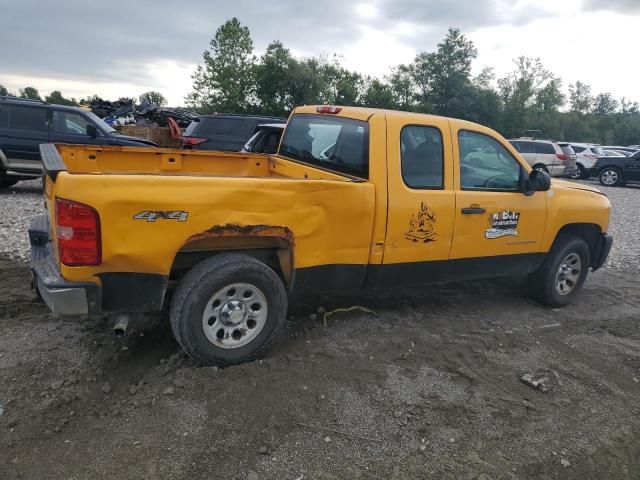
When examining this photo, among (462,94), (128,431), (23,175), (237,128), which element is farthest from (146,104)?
(462,94)

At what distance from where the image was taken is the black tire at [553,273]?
17.4 ft

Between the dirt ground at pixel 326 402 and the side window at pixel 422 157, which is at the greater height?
the side window at pixel 422 157

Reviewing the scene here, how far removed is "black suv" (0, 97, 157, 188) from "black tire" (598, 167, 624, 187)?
18.5 m

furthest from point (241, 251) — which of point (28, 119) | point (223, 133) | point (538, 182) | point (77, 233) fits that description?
point (223, 133)

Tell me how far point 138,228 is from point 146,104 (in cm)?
1551

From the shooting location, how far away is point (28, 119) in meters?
9.94

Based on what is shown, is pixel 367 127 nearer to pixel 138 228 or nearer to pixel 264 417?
pixel 138 228

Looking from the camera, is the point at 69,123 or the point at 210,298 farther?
the point at 69,123

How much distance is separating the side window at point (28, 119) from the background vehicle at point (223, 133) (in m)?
3.03

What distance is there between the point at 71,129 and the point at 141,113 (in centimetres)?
643

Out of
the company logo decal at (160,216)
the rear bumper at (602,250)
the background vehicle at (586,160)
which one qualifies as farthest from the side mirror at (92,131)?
the background vehicle at (586,160)

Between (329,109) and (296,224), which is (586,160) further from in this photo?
(296,224)

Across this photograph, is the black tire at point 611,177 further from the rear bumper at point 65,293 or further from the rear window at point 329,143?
the rear bumper at point 65,293

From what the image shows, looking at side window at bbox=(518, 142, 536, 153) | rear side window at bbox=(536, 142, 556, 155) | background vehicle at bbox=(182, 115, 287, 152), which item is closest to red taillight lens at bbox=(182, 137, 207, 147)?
background vehicle at bbox=(182, 115, 287, 152)
